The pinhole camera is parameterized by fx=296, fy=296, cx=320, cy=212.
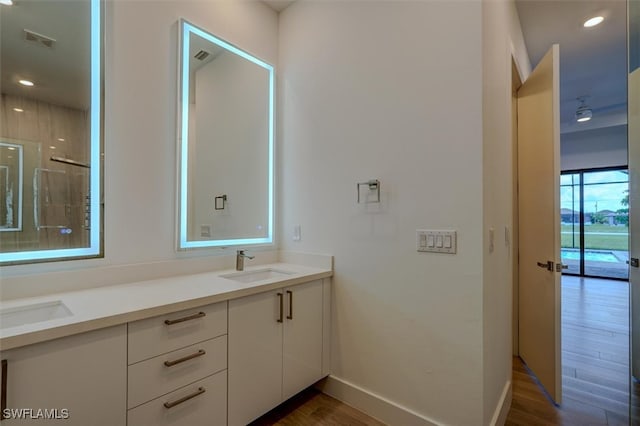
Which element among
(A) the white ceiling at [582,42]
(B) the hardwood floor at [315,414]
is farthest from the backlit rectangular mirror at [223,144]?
(A) the white ceiling at [582,42]

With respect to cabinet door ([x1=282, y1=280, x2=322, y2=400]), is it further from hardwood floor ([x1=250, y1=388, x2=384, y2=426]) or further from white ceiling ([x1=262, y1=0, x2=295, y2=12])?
white ceiling ([x1=262, y1=0, x2=295, y2=12])

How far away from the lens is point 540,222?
229cm

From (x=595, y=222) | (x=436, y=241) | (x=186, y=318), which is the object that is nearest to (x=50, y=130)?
(x=186, y=318)

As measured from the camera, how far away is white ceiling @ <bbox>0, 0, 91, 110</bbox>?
139cm

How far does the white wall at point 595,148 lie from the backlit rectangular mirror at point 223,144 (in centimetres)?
673

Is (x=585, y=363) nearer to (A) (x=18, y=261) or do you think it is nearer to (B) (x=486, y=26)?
(B) (x=486, y=26)

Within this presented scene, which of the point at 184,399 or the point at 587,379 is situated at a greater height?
the point at 184,399

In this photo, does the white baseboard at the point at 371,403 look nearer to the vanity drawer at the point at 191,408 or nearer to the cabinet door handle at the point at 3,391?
the vanity drawer at the point at 191,408

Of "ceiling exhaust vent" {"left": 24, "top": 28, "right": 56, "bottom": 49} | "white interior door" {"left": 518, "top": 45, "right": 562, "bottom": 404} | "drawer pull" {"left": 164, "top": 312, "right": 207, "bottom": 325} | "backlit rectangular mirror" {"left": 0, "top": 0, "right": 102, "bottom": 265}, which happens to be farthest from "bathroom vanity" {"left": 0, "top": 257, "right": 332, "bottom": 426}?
"white interior door" {"left": 518, "top": 45, "right": 562, "bottom": 404}

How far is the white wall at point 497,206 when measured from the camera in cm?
156

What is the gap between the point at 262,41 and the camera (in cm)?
245

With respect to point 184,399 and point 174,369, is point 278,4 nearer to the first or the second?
point 174,369

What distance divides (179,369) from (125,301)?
39 cm

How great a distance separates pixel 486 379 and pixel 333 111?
73.5 inches
